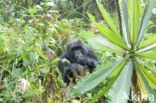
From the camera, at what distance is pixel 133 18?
5.08 feet

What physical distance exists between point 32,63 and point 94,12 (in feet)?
20.8

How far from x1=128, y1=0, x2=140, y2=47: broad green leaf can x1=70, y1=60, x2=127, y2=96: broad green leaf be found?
119 millimetres

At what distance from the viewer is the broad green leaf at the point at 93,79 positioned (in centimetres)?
147

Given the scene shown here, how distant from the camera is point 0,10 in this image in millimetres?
5145

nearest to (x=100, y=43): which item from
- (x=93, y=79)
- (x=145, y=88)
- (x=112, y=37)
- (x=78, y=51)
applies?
(x=112, y=37)

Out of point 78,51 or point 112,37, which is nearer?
point 112,37

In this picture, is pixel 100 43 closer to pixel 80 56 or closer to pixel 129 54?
pixel 129 54

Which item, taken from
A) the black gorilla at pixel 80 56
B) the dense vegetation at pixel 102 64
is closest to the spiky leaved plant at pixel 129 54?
the dense vegetation at pixel 102 64

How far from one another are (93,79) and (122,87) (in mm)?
130

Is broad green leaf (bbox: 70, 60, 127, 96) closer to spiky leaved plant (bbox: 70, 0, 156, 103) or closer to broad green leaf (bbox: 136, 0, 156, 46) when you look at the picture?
spiky leaved plant (bbox: 70, 0, 156, 103)

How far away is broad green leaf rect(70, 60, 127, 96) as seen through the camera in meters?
1.47

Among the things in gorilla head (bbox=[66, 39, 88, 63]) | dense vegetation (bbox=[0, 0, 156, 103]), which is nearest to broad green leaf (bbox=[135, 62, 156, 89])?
dense vegetation (bbox=[0, 0, 156, 103])

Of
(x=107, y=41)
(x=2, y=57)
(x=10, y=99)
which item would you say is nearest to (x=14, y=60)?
(x=2, y=57)

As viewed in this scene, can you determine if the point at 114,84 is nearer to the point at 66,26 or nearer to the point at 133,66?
the point at 133,66
